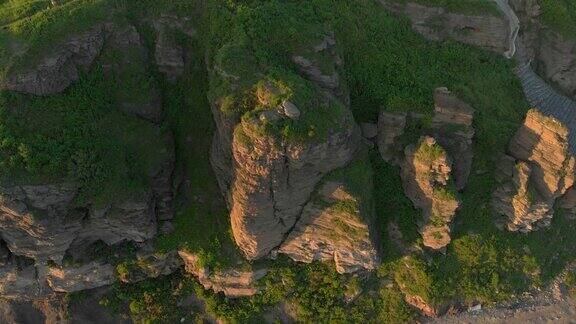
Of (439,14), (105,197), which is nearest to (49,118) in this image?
(105,197)

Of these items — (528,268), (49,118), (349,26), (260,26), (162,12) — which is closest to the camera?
(49,118)

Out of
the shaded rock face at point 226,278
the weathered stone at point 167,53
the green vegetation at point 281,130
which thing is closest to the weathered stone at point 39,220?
the green vegetation at point 281,130

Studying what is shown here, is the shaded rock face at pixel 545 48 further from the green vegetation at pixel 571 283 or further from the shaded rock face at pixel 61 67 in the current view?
the shaded rock face at pixel 61 67

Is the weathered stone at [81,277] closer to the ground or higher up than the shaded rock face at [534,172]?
closer to the ground

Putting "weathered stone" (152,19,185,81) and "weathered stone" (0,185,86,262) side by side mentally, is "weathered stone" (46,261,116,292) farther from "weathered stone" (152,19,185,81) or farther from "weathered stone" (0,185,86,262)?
"weathered stone" (152,19,185,81)

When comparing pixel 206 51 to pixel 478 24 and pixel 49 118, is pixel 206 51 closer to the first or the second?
pixel 49 118

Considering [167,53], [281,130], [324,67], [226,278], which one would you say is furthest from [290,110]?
[226,278]

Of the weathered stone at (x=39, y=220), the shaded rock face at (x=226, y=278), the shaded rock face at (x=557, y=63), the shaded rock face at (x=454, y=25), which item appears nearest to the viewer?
Result: the weathered stone at (x=39, y=220)
